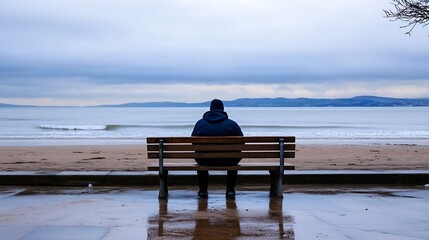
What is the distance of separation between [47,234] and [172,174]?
4237 mm

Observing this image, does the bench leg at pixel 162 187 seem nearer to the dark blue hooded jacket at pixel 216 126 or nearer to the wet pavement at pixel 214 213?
the wet pavement at pixel 214 213

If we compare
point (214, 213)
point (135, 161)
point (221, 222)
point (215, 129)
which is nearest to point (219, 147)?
point (215, 129)

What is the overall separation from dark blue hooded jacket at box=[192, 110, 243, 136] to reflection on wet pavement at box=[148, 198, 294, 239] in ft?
3.93

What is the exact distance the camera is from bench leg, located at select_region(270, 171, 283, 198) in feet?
29.1

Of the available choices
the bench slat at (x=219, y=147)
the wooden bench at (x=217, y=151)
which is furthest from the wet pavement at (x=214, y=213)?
the bench slat at (x=219, y=147)

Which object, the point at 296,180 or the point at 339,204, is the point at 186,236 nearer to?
the point at 339,204

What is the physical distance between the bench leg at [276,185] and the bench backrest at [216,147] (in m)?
0.30

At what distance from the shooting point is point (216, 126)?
9.30m

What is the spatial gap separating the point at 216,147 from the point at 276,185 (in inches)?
39.9

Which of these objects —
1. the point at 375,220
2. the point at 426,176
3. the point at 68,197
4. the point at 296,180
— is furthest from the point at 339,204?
the point at 68,197

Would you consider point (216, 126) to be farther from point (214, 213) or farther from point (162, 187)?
point (214, 213)

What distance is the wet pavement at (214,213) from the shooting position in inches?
251

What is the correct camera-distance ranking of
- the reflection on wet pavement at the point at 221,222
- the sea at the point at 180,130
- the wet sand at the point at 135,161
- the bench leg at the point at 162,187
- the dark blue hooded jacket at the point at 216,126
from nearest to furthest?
the reflection on wet pavement at the point at 221,222
the bench leg at the point at 162,187
the dark blue hooded jacket at the point at 216,126
the wet sand at the point at 135,161
the sea at the point at 180,130

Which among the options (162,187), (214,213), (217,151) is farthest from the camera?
(217,151)
